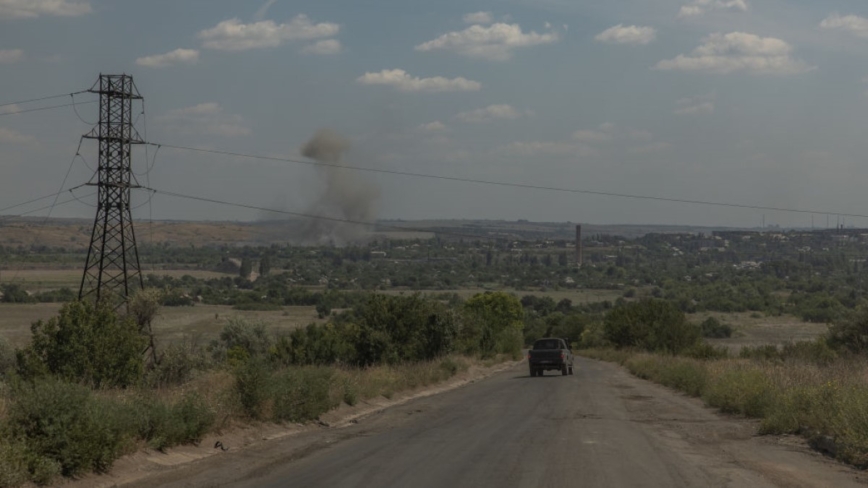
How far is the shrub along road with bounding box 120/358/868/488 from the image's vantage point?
1302 cm

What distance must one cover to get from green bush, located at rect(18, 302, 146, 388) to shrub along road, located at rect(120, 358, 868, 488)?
22.8 ft

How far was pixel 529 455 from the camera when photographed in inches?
600

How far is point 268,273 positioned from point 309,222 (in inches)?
3701

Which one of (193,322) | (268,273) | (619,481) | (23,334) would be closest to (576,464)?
(619,481)

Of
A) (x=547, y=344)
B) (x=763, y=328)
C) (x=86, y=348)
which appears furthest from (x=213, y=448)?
(x=763, y=328)

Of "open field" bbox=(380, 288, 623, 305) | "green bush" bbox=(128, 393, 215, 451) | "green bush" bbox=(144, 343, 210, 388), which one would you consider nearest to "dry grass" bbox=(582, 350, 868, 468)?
"green bush" bbox=(128, 393, 215, 451)

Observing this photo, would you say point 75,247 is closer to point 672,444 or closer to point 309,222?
point 309,222

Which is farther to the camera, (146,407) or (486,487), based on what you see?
(146,407)

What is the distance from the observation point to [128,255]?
1599 inches

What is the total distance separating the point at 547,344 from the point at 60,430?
3619cm

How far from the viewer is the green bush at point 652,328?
66.1 m

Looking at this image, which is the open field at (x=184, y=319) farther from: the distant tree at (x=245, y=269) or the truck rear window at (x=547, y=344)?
the distant tree at (x=245, y=269)

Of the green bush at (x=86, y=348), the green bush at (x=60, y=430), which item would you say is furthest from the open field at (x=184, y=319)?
the green bush at (x=60, y=430)

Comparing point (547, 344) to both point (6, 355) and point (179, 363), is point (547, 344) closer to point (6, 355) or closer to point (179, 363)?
point (179, 363)
